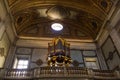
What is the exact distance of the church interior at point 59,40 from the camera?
926 centimetres

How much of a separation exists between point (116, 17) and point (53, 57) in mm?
4742

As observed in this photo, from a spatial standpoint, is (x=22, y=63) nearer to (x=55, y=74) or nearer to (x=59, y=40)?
(x=59, y=40)

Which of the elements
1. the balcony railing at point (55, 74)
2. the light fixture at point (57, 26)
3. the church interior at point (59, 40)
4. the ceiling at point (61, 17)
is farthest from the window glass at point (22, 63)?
the light fixture at point (57, 26)

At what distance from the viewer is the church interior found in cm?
926

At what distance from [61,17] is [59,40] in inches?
114

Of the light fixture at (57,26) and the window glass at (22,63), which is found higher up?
the light fixture at (57,26)

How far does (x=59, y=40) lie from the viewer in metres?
11.6

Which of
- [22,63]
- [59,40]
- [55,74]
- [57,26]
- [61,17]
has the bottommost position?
[55,74]

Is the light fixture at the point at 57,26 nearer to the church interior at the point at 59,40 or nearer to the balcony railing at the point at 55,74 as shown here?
the church interior at the point at 59,40

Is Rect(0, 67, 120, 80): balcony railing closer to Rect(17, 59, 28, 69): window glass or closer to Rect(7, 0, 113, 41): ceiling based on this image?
Rect(17, 59, 28, 69): window glass

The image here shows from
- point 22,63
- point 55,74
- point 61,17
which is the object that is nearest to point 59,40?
point 61,17

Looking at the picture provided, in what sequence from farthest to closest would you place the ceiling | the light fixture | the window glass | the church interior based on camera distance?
the light fixture, the ceiling, the window glass, the church interior

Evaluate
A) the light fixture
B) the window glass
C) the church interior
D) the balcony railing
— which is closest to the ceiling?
the church interior

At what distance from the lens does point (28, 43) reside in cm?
1269
